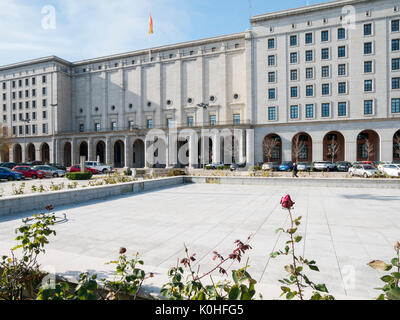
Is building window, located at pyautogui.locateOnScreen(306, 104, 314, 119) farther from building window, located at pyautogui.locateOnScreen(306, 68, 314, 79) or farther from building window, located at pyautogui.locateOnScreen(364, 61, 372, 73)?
building window, located at pyautogui.locateOnScreen(364, 61, 372, 73)

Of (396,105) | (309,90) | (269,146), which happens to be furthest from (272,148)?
(396,105)

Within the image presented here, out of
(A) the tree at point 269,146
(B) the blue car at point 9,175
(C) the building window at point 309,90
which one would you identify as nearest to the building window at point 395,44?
(C) the building window at point 309,90

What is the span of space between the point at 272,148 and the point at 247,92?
10.7 m

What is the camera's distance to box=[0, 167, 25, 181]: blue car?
79.8 ft

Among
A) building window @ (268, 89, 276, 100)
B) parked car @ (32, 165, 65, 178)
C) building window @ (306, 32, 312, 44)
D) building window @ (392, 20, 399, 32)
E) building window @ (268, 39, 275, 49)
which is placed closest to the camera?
parked car @ (32, 165, 65, 178)

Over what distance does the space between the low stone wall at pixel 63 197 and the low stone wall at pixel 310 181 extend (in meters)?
5.32

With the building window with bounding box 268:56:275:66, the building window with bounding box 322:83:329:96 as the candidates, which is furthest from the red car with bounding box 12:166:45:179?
the building window with bounding box 322:83:329:96

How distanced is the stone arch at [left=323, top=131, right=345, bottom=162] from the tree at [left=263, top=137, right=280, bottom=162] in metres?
8.65

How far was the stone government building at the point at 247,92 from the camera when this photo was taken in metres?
37.2

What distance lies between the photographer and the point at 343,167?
112 ft

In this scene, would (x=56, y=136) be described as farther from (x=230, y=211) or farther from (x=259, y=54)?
(x=230, y=211)

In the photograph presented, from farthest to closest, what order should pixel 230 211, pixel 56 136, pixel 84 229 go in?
1. pixel 56 136
2. pixel 230 211
3. pixel 84 229
